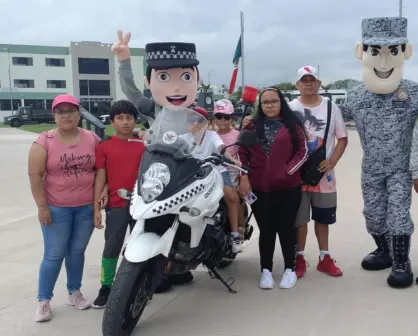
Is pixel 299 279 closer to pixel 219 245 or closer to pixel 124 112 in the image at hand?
pixel 219 245

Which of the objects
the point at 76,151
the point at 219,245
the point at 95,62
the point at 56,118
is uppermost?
the point at 95,62

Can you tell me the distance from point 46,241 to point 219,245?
1.20m

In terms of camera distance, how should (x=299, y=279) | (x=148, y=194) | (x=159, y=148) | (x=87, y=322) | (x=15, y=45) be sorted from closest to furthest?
(x=148, y=194)
(x=159, y=148)
(x=87, y=322)
(x=299, y=279)
(x=15, y=45)

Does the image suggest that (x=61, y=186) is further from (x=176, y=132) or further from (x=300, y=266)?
(x=300, y=266)

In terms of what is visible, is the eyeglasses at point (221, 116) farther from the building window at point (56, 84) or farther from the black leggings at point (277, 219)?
the building window at point (56, 84)

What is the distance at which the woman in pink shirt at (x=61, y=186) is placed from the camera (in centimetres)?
345


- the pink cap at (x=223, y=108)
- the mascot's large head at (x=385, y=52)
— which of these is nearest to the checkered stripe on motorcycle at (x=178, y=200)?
the pink cap at (x=223, y=108)

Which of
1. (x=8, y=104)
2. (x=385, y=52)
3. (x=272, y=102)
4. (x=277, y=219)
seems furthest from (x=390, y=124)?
(x=8, y=104)

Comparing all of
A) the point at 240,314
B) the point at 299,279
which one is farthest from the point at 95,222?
the point at 299,279

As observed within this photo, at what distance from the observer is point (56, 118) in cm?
355

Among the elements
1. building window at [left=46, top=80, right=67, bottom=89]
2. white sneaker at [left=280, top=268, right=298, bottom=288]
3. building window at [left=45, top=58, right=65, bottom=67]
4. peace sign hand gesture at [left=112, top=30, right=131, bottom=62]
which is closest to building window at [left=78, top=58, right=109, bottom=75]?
building window at [left=45, top=58, right=65, bottom=67]

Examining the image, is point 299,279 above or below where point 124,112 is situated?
below

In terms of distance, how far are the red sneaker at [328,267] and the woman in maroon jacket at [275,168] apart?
0.42m

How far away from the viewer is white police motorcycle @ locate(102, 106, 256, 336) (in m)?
3.00
